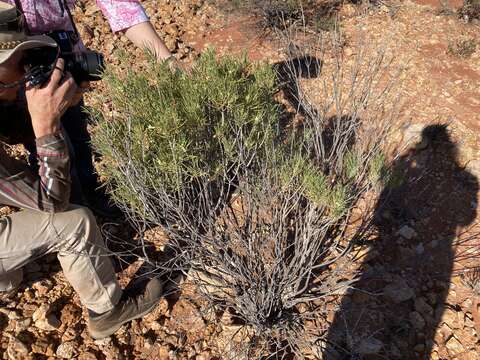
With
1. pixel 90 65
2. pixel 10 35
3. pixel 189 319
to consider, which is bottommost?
pixel 189 319

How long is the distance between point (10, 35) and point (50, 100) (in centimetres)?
22

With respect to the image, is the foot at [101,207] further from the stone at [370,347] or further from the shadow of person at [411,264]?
the stone at [370,347]

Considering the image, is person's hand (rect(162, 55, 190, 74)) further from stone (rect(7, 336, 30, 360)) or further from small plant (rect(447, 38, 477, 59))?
small plant (rect(447, 38, 477, 59))

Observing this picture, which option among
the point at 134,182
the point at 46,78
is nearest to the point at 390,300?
the point at 134,182

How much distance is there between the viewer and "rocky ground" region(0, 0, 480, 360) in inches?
73.7

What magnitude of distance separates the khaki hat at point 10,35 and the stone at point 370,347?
5.66 feet

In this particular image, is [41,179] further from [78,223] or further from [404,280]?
[404,280]

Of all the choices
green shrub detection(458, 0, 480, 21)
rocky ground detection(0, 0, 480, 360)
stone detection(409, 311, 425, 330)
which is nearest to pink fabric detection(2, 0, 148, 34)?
rocky ground detection(0, 0, 480, 360)

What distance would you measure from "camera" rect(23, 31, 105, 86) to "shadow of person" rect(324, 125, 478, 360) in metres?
1.27

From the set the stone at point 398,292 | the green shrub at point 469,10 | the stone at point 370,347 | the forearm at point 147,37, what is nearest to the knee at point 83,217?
the forearm at point 147,37

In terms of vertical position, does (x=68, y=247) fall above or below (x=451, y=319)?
above

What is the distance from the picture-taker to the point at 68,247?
1610 millimetres

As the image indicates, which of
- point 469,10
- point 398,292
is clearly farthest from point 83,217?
point 469,10

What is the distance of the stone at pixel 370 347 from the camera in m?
1.83
